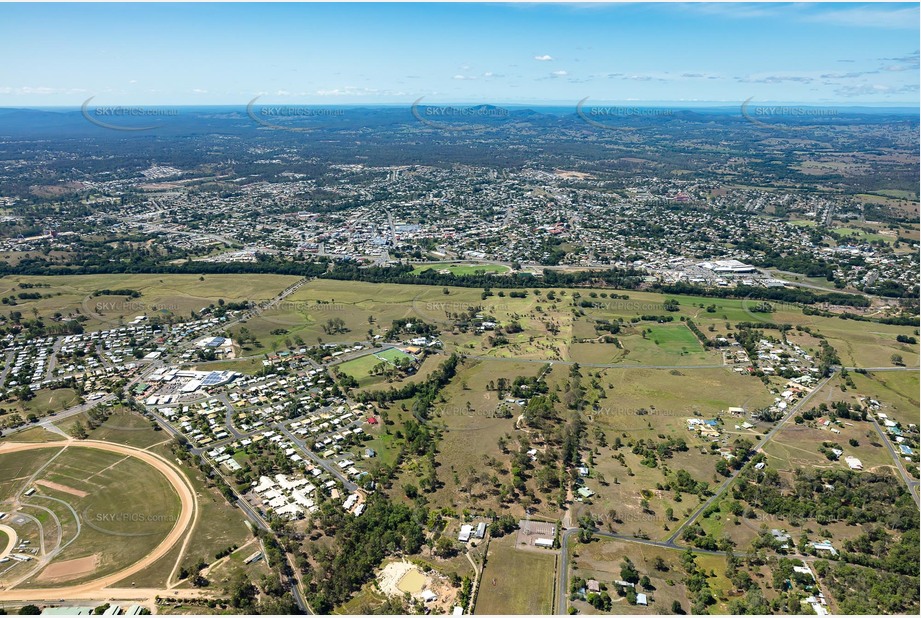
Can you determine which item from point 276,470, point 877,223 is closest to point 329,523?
point 276,470

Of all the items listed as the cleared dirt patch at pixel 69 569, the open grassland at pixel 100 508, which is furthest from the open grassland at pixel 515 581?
the cleared dirt patch at pixel 69 569

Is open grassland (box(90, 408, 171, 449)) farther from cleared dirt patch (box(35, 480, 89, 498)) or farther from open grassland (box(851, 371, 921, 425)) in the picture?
open grassland (box(851, 371, 921, 425))

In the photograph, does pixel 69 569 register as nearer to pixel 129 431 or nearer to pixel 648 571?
pixel 129 431

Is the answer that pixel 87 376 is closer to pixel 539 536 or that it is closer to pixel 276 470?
pixel 276 470

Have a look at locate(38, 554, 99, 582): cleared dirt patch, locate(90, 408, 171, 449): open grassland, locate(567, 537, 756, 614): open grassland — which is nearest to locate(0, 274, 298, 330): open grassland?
locate(90, 408, 171, 449): open grassland

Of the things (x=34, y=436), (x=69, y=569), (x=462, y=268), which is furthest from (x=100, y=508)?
(x=462, y=268)

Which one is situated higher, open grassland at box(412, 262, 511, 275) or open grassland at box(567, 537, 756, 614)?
open grassland at box(412, 262, 511, 275)
